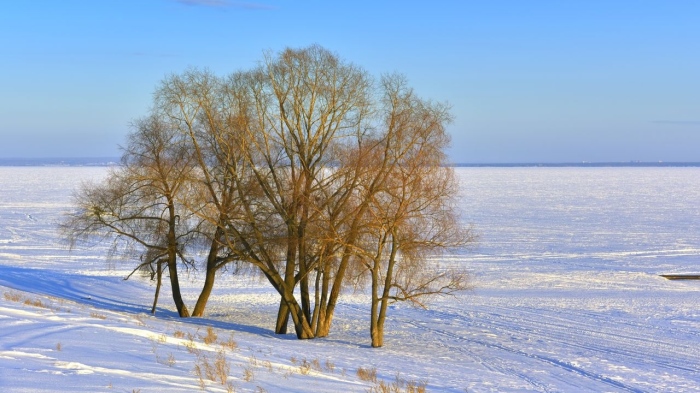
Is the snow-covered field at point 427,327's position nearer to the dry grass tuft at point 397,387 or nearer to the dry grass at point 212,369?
the dry grass at point 212,369

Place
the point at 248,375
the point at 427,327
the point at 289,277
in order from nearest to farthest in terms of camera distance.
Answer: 1. the point at 248,375
2. the point at 289,277
3. the point at 427,327

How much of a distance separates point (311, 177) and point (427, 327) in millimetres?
7228

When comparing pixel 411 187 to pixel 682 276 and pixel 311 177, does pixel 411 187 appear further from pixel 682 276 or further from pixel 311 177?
pixel 682 276

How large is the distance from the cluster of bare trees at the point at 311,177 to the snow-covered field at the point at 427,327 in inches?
97.2

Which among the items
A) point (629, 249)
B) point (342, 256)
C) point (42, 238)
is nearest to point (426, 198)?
point (342, 256)

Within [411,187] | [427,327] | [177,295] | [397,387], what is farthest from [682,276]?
[397,387]

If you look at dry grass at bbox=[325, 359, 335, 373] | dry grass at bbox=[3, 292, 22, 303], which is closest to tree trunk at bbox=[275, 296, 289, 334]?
dry grass at bbox=[3, 292, 22, 303]

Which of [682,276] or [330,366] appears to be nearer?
[330,366]

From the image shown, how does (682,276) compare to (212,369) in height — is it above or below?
above

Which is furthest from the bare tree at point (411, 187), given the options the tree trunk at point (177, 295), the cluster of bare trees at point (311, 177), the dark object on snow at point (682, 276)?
the dark object on snow at point (682, 276)

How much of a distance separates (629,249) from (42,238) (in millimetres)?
37312

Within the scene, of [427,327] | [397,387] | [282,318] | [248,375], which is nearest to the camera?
[248,375]

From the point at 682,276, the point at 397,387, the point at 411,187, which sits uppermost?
the point at 411,187

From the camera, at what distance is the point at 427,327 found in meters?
26.0
